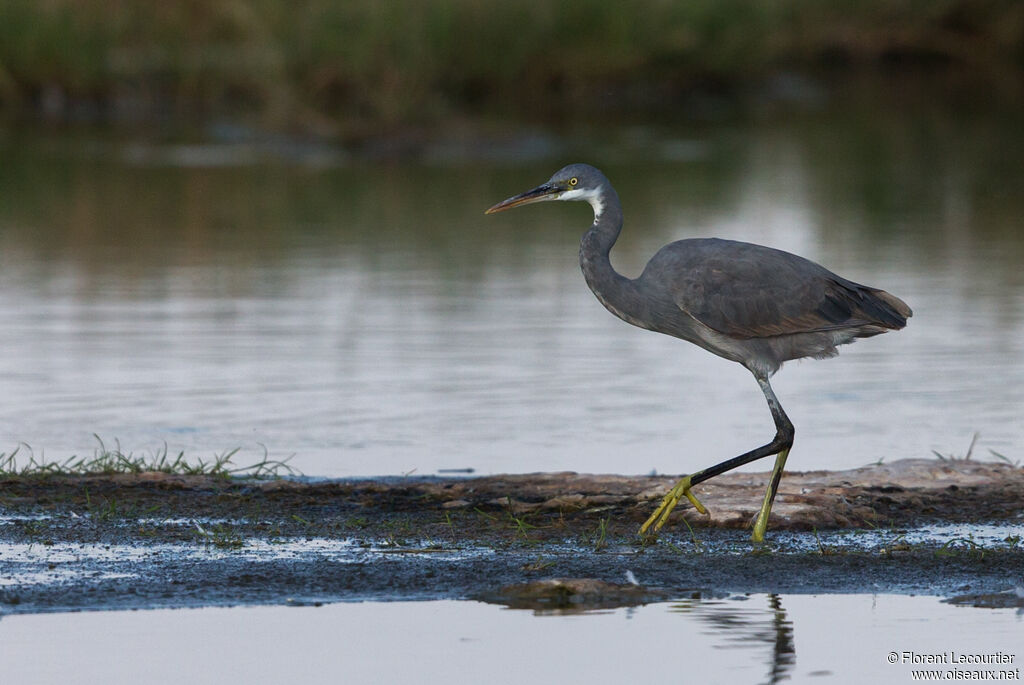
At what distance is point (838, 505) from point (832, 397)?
312 centimetres

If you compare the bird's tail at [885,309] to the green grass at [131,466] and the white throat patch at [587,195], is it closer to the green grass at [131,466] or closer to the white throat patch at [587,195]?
the white throat patch at [587,195]

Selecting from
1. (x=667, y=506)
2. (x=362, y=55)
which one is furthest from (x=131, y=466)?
(x=362, y=55)

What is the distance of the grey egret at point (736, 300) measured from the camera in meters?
7.18

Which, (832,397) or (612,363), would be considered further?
(612,363)

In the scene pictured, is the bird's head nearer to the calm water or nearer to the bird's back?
the bird's back

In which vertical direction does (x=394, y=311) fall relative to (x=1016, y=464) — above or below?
above

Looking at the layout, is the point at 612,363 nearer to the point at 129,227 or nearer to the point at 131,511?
the point at 131,511

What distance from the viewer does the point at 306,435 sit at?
364 inches

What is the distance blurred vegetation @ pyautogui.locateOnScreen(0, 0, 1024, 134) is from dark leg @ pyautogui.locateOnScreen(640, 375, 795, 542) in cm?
1664

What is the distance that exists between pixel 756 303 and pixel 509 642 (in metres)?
2.06

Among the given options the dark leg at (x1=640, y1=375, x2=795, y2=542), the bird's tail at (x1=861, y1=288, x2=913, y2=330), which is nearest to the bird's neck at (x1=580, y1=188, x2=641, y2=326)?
the dark leg at (x1=640, y1=375, x2=795, y2=542)

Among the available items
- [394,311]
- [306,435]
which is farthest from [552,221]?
[306,435]

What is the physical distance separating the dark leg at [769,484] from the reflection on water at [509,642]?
0.84m

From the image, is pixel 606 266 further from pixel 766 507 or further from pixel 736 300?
pixel 766 507
